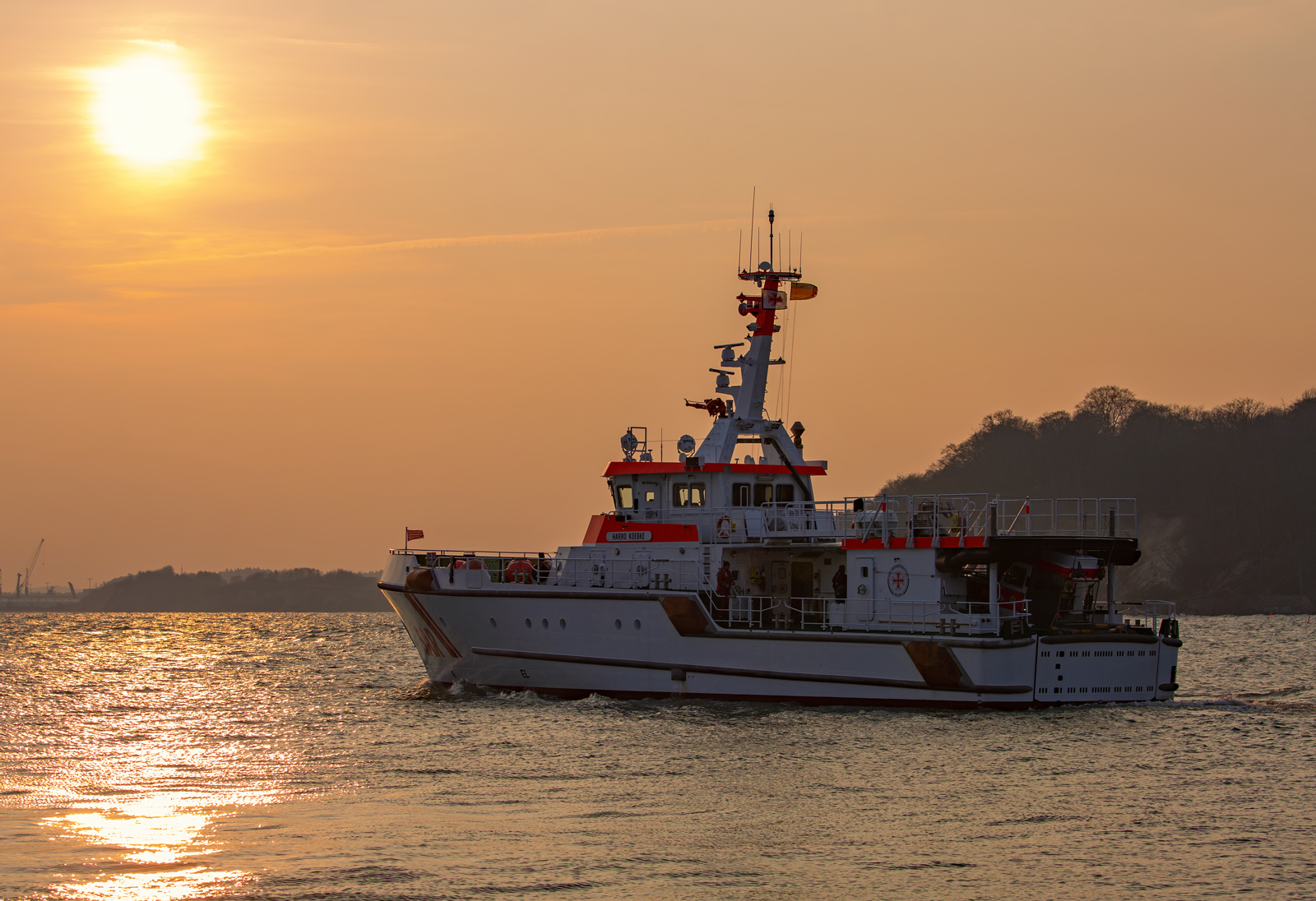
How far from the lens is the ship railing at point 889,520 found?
2464 cm

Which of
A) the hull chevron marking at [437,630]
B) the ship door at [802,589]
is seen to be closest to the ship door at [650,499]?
the ship door at [802,589]

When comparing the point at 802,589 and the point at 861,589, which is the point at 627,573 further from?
the point at 861,589

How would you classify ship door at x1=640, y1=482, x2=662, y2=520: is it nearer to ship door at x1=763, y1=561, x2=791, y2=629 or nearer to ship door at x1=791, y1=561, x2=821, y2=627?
ship door at x1=763, y1=561, x2=791, y2=629

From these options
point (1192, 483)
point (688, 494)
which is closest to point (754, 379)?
point (688, 494)

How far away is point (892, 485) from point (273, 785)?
12513cm

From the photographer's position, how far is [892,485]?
14012 cm

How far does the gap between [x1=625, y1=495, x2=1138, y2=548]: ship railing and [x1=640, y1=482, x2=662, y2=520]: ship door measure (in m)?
0.04

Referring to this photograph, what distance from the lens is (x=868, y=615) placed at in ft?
85.5

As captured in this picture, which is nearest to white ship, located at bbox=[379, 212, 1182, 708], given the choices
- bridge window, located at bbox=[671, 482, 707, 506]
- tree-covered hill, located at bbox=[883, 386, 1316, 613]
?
bridge window, located at bbox=[671, 482, 707, 506]

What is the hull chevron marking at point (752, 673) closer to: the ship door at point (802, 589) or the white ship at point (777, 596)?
the white ship at point (777, 596)

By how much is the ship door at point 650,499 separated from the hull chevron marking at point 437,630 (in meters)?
5.02

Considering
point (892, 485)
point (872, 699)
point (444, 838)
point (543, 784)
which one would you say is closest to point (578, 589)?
point (872, 699)

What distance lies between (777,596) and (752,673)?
2106 millimetres

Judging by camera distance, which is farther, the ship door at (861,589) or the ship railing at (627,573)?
the ship railing at (627,573)
